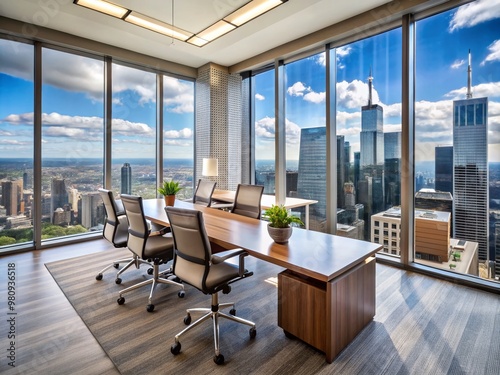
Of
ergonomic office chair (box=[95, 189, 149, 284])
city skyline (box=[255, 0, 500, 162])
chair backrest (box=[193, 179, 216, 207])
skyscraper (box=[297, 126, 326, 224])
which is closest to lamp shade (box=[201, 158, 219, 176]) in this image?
chair backrest (box=[193, 179, 216, 207])

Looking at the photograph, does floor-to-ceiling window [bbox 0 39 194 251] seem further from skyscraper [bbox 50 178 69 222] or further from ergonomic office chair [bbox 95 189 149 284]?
ergonomic office chair [bbox 95 189 149 284]

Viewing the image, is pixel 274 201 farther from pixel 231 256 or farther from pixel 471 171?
pixel 231 256

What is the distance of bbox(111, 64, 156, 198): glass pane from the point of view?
17.0 feet

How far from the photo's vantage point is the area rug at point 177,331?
6.35 feet

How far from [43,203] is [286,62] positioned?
4805 millimetres

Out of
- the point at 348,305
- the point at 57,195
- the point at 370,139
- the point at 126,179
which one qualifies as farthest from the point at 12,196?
the point at 370,139

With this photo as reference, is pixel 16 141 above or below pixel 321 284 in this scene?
above

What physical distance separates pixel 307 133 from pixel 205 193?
2.06m

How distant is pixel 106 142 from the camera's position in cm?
502

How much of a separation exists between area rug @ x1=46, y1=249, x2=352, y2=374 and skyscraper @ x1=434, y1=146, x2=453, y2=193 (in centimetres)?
241

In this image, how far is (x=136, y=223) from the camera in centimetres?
281

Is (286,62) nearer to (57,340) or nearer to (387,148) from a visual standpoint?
(387,148)

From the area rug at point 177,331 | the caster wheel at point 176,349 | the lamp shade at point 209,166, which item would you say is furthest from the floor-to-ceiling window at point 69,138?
the caster wheel at point 176,349

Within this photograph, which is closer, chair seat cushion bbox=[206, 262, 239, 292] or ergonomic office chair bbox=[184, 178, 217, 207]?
chair seat cushion bbox=[206, 262, 239, 292]
